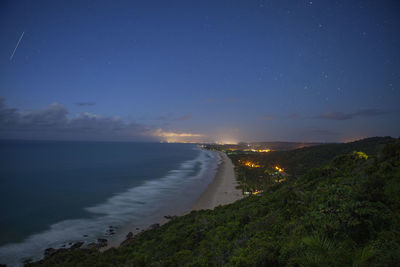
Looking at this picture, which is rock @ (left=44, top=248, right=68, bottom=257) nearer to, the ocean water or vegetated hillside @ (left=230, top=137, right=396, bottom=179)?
the ocean water

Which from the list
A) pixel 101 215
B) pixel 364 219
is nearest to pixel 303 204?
pixel 364 219

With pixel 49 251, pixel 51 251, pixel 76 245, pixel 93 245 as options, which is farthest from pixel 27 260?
pixel 93 245

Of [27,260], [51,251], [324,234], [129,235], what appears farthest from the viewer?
[129,235]

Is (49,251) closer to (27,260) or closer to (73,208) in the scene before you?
(27,260)

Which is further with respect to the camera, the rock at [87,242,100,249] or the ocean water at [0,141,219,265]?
the ocean water at [0,141,219,265]

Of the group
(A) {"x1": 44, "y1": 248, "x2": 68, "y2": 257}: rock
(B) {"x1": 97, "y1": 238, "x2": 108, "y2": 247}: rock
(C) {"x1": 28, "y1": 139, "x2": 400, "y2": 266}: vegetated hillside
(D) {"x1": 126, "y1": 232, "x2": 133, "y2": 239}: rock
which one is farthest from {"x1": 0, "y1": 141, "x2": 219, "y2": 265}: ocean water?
(C) {"x1": 28, "y1": 139, "x2": 400, "y2": 266}: vegetated hillside

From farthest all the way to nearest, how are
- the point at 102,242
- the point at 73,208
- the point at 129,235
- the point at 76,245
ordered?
the point at 73,208, the point at 129,235, the point at 102,242, the point at 76,245

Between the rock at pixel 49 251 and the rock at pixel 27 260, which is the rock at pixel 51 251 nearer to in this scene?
the rock at pixel 49 251

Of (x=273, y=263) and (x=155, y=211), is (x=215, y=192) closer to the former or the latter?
(x=155, y=211)

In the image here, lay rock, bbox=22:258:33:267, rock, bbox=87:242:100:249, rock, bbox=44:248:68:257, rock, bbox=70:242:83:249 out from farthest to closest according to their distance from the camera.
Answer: rock, bbox=70:242:83:249, rock, bbox=87:242:100:249, rock, bbox=44:248:68:257, rock, bbox=22:258:33:267

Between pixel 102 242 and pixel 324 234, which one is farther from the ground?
pixel 324 234

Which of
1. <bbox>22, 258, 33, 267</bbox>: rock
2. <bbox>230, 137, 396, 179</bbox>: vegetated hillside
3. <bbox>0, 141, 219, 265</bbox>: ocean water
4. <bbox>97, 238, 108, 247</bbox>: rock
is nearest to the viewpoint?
<bbox>22, 258, 33, 267</bbox>: rock
